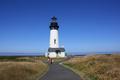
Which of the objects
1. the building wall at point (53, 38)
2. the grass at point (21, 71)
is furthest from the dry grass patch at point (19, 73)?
the building wall at point (53, 38)

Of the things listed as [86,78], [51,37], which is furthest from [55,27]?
[86,78]

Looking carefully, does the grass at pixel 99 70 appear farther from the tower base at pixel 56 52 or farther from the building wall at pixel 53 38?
the building wall at pixel 53 38

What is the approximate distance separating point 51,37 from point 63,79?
6124 centimetres

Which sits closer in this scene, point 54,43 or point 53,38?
point 54,43

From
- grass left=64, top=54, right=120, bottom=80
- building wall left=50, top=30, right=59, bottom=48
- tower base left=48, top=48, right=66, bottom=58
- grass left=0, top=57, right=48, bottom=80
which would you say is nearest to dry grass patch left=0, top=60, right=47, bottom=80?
grass left=0, top=57, right=48, bottom=80

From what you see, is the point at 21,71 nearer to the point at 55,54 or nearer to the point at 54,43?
the point at 55,54

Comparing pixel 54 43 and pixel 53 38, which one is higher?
pixel 53 38

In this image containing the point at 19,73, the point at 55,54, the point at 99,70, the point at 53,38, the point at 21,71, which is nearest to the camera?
the point at 19,73

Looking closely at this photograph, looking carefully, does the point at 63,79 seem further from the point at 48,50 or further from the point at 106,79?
the point at 48,50

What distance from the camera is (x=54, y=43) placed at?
269 ft

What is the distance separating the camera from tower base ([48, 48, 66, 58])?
8062 cm

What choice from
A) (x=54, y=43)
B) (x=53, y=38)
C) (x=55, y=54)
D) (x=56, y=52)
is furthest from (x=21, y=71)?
(x=53, y=38)

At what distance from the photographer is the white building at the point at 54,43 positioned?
265 ft

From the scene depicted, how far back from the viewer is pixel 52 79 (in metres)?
21.9
